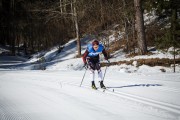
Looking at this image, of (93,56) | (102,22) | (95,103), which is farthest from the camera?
(102,22)

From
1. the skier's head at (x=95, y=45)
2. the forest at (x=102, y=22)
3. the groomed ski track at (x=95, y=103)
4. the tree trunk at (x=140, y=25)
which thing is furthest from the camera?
the forest at (x=102, y=22)

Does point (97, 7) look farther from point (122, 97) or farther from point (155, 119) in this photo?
point (155, 119)

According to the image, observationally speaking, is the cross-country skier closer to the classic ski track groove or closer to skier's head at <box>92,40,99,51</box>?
skier's head at <box>92,40,99,51</box>

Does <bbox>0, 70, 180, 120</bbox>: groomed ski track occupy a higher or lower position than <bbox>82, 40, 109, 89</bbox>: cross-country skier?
lower

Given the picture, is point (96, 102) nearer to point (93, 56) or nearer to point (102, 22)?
point (93, 56)

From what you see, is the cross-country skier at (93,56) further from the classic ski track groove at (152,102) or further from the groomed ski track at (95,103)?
the classic ski track groove at (152,102)

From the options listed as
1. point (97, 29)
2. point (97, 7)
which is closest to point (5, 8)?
point (97, 7)

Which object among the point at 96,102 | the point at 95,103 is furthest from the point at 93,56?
the point at 95,103

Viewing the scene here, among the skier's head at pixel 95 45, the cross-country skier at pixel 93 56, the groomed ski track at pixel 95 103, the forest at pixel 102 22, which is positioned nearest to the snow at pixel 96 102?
the groomed ski track at pixel 95 103

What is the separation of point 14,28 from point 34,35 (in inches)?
267

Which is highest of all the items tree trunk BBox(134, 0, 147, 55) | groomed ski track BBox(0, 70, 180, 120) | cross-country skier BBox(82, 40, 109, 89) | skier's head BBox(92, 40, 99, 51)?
tree trunk BBox(134, 0, 147, 55)

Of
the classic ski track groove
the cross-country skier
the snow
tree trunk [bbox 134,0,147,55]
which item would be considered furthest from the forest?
the classic ski track groove

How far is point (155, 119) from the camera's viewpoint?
6.10 metres

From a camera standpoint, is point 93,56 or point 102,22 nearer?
point 93,56
